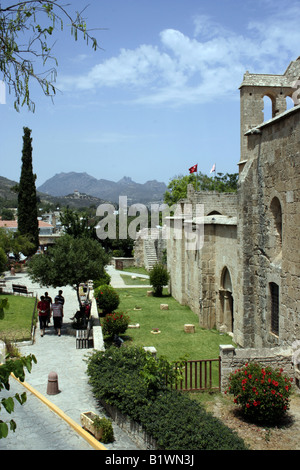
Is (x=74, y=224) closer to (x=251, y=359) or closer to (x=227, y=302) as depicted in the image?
(x=227, y=302)

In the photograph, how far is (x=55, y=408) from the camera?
9.88 meters

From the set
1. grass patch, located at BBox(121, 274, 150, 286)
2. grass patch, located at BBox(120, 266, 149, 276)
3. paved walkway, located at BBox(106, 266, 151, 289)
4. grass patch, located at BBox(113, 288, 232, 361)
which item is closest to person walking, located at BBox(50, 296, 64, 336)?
grass patch, located at BBox(113, 288, 232, 361)

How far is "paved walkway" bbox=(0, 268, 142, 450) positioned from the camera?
8414 millimetres

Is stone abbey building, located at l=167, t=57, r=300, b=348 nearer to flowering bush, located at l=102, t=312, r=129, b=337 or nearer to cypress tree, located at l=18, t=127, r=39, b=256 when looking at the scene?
flowering bush, located at l=102, t=312, r=129, b=337

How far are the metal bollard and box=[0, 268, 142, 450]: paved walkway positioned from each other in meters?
0.12

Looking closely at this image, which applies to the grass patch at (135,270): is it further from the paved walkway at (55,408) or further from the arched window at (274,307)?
the arched window at (274,307)

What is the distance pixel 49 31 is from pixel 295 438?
8.08 metres

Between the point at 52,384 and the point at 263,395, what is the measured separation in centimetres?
501

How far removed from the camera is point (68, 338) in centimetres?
1650

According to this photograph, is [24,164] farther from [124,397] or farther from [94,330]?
[124,397]

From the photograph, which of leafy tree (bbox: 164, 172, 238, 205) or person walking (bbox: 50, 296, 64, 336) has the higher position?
leafy tree (bbox: 164, 172, 238, 205)

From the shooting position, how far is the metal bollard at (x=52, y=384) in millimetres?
10766

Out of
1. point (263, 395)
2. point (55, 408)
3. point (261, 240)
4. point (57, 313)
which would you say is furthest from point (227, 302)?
point (55, 408)
